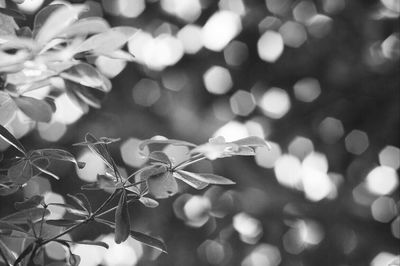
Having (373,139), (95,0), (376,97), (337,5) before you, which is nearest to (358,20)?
(337,5)

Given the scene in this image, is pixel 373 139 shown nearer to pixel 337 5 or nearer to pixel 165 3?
pixel 337 5

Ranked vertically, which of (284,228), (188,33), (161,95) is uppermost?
(188,33)

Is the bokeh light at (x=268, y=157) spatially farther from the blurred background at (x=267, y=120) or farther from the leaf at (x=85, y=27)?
the leaf at (x=85, y=27)

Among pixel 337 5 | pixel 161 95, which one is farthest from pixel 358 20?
pixel 161 95

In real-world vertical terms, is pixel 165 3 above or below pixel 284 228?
above

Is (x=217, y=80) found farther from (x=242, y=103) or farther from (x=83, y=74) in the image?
(x=83, y=74)

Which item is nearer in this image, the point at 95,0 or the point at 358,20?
the point at 95,0

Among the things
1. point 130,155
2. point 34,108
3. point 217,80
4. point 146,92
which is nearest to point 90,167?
point 130,155

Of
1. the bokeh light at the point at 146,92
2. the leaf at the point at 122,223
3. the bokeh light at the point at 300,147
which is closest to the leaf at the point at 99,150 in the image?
the leaf at the point at 122,223
